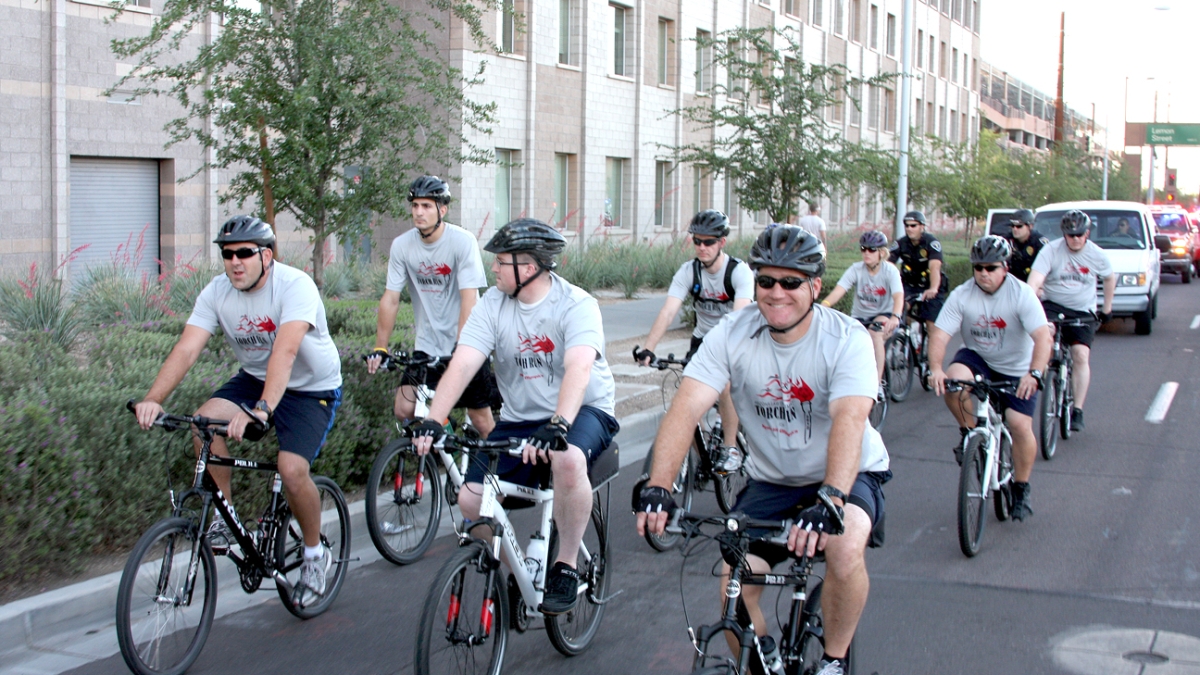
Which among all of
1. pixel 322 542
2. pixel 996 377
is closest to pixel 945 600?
pixel 996 377

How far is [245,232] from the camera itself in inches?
202

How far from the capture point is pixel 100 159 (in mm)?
18328

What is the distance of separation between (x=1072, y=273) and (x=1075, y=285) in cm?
11

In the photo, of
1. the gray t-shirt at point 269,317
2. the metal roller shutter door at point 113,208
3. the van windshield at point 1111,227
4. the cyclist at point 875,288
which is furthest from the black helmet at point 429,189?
the van windshield at point 1111,227

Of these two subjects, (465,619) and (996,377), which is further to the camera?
(996,377)

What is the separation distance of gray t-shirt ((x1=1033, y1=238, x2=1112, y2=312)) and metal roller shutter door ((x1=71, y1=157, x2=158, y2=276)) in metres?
13.2

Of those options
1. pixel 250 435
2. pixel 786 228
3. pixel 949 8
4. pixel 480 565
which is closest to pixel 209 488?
pixel 250 435

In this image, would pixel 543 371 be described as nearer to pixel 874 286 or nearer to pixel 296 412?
pixel 296 412

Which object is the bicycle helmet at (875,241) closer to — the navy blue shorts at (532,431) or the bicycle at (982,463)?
the bicycle at (982,463)

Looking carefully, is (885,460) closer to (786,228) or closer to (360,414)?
(786,228)

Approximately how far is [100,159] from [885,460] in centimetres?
1712

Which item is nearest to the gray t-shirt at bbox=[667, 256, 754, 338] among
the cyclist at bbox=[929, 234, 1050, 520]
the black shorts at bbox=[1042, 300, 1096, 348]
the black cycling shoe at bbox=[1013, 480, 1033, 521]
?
the cyclist at bbox=[929, 234, 1050, 520]

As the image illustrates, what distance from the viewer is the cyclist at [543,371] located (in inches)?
183

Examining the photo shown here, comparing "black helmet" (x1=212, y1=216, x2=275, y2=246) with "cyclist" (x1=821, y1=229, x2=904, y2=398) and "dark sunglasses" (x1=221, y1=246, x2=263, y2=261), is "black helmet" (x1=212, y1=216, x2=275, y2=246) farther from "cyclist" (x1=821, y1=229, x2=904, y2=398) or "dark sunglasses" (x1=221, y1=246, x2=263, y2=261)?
"cyclist" (x1=821, y1=229, x2=904, y2=398)
